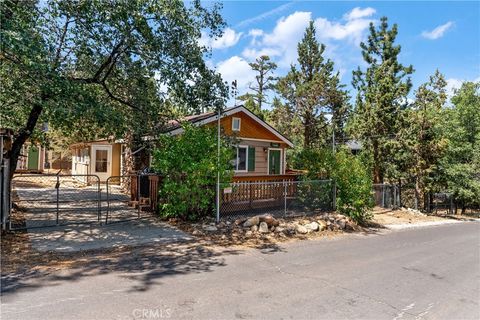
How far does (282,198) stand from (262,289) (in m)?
6.71

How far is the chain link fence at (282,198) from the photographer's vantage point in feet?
34.9

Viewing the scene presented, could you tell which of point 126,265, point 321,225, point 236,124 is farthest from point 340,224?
point 126,265

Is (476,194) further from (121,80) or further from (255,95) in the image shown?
(255,95)

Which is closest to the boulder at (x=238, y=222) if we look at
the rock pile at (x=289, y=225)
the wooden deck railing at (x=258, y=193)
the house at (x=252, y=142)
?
the rock pile at (x=289, y=225)

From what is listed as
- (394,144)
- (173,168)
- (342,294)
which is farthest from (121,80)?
(394,144)

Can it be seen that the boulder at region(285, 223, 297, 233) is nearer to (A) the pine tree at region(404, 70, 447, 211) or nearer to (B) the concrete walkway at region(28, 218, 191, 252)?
(B) the concrete walkway at region(28, 218, 191, 252)

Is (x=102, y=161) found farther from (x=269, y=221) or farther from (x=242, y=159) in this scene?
(x=269, y=221)

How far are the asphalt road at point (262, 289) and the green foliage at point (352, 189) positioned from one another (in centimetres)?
368

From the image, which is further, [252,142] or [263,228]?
[252,142]

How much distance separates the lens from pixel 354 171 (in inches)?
448

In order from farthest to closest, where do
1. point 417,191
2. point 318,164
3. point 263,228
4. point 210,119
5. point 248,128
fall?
point 417,191, point 248,128, point 210,119, point 318,164, point 263,228

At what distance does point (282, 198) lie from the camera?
37.6 ft

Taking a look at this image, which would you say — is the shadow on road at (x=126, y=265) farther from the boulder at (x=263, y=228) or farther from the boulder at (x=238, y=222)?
the boulder at (x=238, y=222)

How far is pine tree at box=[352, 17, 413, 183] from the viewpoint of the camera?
1596 centimetres
